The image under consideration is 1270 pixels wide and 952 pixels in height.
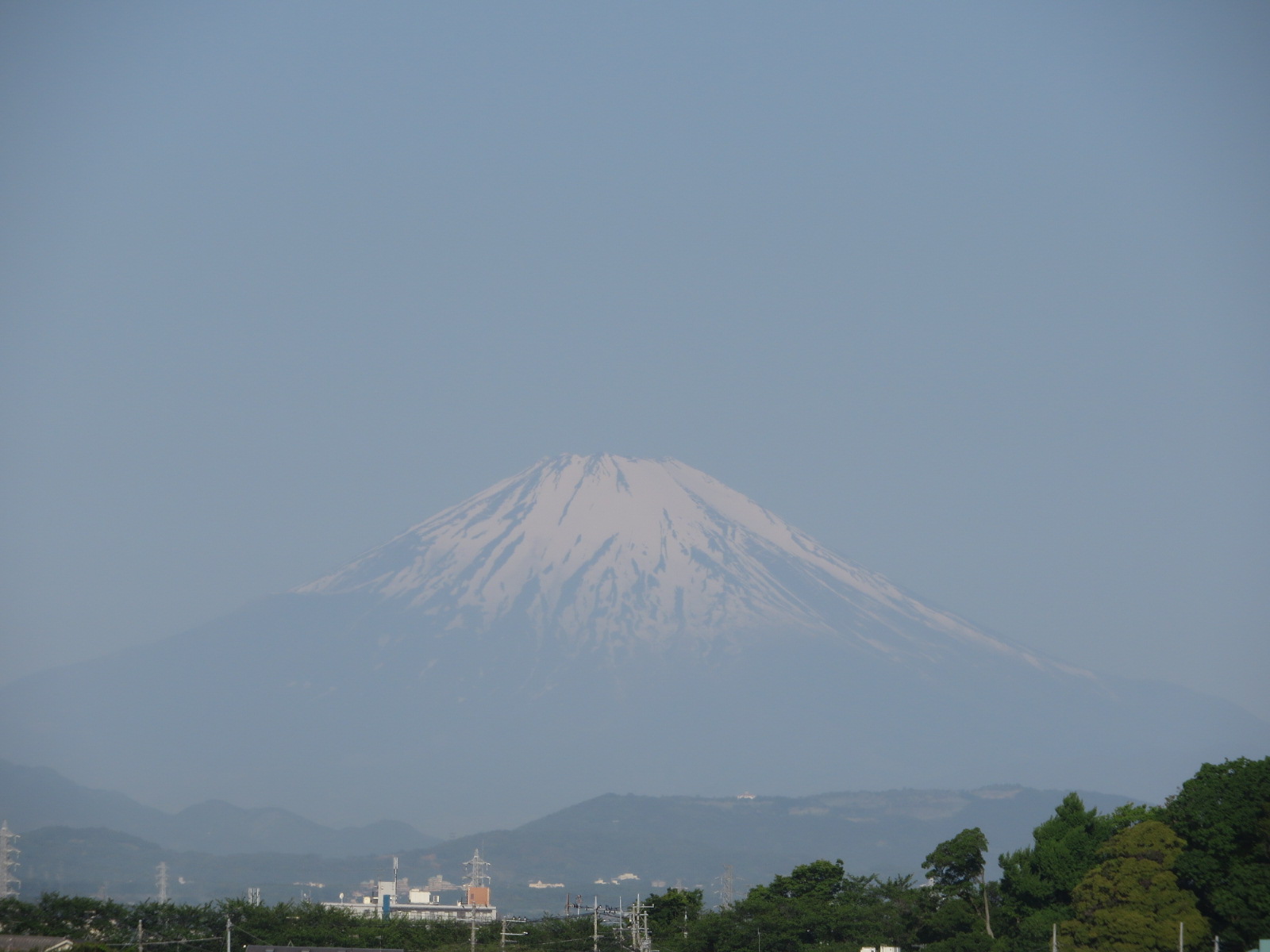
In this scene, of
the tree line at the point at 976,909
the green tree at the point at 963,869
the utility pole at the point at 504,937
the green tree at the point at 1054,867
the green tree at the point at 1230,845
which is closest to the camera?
the green tree at the point at 1230,845

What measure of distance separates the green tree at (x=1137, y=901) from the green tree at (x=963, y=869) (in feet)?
30.0

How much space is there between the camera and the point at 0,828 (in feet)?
411

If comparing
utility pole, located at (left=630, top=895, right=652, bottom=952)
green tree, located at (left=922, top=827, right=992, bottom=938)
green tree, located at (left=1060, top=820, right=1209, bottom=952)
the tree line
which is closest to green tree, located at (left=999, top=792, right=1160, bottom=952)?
the tree line

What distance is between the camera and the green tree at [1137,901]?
45.4 m

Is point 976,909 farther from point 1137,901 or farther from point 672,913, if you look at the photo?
point 672,913

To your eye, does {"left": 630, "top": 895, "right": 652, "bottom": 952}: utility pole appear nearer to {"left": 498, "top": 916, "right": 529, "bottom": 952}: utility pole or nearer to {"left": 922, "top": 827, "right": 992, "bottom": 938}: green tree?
{"left": 498, "top": 916, "right": 529, "bottom": 952}: utility pole

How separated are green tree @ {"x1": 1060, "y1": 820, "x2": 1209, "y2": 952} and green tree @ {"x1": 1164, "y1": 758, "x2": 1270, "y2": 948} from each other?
61 cm

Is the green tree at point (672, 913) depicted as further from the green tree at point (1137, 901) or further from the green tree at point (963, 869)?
the green tree at point (1137, 901)

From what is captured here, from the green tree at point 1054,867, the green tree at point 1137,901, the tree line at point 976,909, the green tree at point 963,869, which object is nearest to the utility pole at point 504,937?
the tree line at point 976,909

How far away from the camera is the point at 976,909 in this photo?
5828cm

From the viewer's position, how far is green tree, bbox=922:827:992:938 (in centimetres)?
5869

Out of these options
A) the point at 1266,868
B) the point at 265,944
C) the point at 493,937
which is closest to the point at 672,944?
the point at 493,937

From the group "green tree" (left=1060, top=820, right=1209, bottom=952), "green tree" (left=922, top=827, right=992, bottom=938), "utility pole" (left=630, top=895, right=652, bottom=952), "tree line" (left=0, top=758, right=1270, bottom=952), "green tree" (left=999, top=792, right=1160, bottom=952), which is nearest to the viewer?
"green tree" (left=1060, top=820, right=1209, bottom=952)

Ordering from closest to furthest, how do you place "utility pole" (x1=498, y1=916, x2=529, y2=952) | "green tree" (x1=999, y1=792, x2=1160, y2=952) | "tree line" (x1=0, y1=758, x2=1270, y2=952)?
"tree line" (x1=0, y1=758, x2=1270, y2=952)
"green tree" (x1=999, y1=792, x2=1160, y2=952)
"utility pole" (x1=498, y1=916, x2=529, y2=952)
